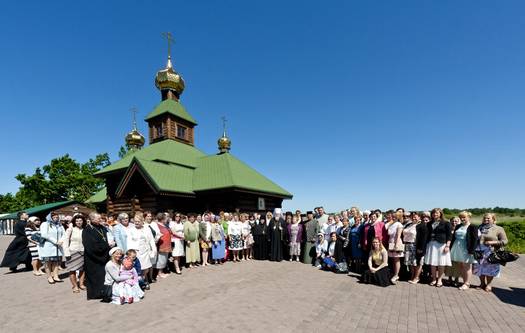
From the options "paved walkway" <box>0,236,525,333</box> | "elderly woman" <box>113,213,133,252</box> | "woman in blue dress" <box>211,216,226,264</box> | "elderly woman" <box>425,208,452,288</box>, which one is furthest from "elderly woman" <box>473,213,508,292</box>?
"elderly woman" <box>113,213,133,252</box>

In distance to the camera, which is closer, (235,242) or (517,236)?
(235,242)

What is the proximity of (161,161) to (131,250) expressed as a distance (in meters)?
13.4

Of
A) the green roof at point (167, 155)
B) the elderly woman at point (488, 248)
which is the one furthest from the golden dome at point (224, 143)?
the elderly woman at point (488, 248)

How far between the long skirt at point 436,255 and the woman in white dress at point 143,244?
7.75 metres

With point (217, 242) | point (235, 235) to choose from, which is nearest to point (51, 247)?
point (217, 242)

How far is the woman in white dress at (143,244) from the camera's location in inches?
265

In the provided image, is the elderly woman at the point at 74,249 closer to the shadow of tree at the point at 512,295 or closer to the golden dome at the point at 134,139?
the shadow of tree at the point at 512,295

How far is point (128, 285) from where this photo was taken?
584 cm

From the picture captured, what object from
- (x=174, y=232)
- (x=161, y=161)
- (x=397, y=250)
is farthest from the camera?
(x=161, y=161)

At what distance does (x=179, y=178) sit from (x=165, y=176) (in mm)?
1111

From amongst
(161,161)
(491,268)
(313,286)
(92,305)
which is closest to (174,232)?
(92,305)

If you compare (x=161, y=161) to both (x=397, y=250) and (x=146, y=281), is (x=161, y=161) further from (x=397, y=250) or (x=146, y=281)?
(x=397, y=250)

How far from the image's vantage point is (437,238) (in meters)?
6.94

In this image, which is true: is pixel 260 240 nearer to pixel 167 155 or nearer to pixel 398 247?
pixel 398 247
